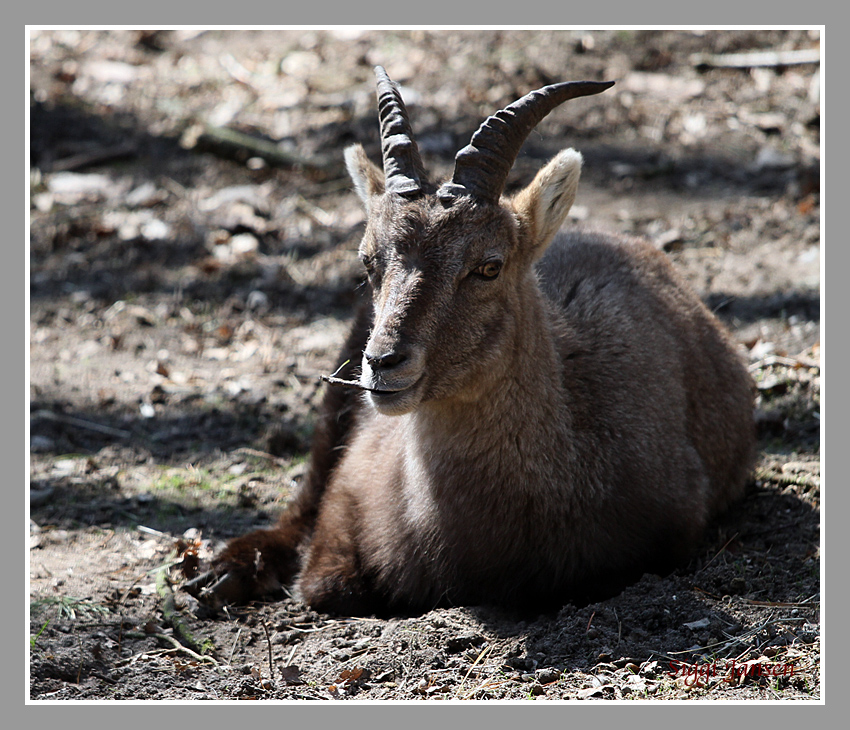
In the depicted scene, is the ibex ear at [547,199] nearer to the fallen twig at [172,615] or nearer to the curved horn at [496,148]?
the curved horn at [496,148]

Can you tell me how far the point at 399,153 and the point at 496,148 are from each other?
527mm

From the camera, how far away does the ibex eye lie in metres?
4.54

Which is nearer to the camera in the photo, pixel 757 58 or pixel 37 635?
pixel 37 635

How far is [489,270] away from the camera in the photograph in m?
4.57

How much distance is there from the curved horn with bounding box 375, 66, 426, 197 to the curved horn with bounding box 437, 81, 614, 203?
7.7 inches

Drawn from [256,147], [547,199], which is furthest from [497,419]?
[256,147]

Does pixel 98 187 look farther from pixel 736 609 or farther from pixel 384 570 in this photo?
pixel 736 609

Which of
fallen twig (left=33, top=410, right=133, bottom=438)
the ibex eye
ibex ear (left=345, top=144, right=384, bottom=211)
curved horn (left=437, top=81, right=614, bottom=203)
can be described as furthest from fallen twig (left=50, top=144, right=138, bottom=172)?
the ibex eye

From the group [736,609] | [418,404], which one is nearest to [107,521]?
[418,404]

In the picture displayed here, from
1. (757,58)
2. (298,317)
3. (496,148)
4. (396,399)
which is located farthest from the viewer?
(757,58)

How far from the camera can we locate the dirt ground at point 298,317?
438 cm

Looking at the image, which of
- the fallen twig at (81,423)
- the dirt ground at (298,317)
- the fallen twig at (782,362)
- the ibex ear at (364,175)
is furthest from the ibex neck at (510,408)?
the fallen twig at (81,423)

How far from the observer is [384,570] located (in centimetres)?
520

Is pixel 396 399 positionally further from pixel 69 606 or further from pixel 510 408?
pixel 69 606
